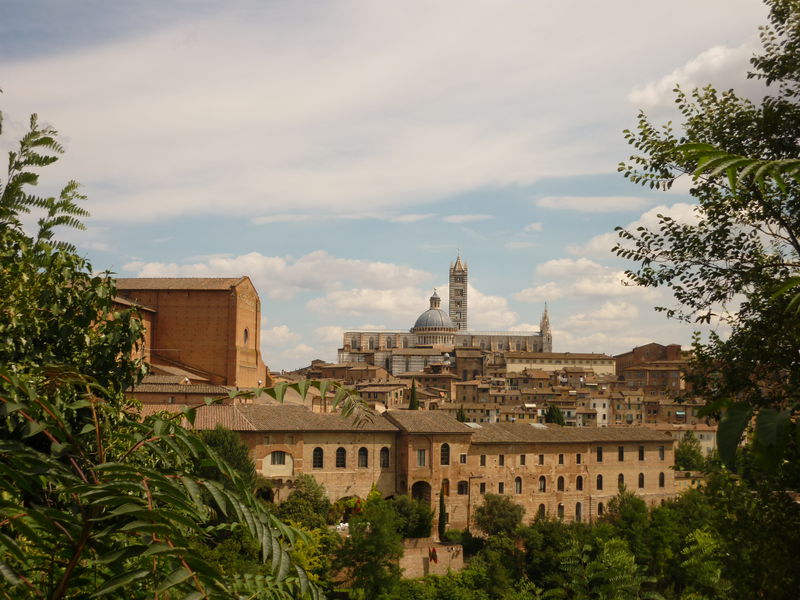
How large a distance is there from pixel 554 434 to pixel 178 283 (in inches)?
933

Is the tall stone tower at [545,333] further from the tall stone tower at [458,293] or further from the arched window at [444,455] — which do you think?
the arched window at [444,455]

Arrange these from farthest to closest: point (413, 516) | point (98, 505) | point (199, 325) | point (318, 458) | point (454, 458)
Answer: point (199, 325) → point (454, 458) → point (318, 458) → point (413, 516) → point (98, 505)

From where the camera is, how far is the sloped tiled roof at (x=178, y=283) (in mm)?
46438

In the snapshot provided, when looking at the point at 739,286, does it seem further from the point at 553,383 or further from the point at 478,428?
the point at 553,383

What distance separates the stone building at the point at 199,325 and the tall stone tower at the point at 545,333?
4095 inches

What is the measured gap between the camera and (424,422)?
40469 millimetres

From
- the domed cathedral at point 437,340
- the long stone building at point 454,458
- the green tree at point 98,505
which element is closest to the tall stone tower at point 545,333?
the domed cathedral at point 437,340

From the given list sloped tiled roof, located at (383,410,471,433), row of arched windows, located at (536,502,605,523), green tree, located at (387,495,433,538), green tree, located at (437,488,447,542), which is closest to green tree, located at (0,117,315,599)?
green tree, located at (387,495,433,538)

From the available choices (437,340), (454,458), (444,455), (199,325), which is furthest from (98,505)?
(437,340)

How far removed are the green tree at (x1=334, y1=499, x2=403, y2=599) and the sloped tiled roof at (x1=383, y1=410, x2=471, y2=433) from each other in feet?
35.9

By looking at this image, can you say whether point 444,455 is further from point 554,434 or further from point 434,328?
point 434,328

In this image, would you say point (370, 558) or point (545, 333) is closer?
point (370, 558)

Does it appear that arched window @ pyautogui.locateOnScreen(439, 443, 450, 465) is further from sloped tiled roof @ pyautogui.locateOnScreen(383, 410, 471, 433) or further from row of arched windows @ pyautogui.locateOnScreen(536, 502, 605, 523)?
row of arched windows @ pyautogui.locateOnScreen(536, 502, 605, 523)

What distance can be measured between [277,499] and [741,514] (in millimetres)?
30507
